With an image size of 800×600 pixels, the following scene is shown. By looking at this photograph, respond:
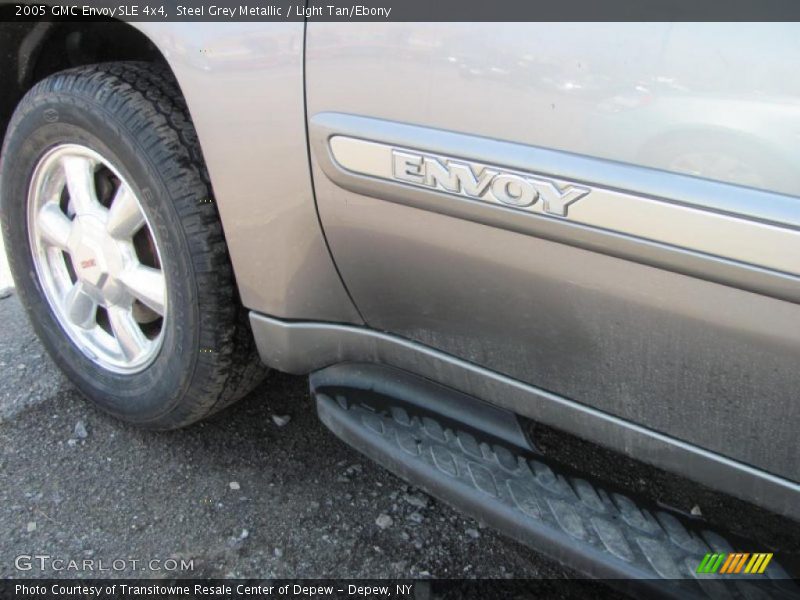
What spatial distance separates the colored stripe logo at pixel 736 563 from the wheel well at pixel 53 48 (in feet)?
5.86

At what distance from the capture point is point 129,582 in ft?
5.81

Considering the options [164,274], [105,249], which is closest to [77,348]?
[105,249]

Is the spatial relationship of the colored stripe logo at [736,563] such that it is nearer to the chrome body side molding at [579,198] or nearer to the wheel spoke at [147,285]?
the chrome body side molding at [579,198]

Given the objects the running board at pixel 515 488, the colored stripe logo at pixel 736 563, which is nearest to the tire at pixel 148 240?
the running board at pixel 515 488

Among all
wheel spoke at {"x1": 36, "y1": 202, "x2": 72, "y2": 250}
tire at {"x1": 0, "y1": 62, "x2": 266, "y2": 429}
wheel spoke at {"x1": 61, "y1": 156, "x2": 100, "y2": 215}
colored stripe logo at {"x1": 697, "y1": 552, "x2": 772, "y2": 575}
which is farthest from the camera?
wheel spoke at {"x1": 36, "y1": 202, "x2": 72, "y2": 250}

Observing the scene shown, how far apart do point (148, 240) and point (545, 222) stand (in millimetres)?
1112

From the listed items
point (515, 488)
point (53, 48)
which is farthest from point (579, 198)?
point (53, 48)

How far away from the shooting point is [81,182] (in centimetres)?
193

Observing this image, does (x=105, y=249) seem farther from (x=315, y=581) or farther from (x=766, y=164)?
(x=766, y=164)

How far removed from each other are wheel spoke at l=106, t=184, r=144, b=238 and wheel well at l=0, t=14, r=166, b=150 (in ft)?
1.59

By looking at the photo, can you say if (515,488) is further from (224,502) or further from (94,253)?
A: (94,253)

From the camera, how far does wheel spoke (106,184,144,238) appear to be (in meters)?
1.83

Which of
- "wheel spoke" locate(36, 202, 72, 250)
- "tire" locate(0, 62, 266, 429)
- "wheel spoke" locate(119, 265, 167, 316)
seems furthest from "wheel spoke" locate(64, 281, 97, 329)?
"wheel spoke" locate(119, 265, 167, 316)

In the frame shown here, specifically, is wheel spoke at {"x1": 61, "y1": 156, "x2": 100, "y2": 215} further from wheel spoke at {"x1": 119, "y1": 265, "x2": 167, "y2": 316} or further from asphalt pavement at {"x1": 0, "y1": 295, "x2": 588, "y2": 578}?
asphalt pavement at {"x1": 0, "y1": 295, "x2": 588, "y2": 578}
